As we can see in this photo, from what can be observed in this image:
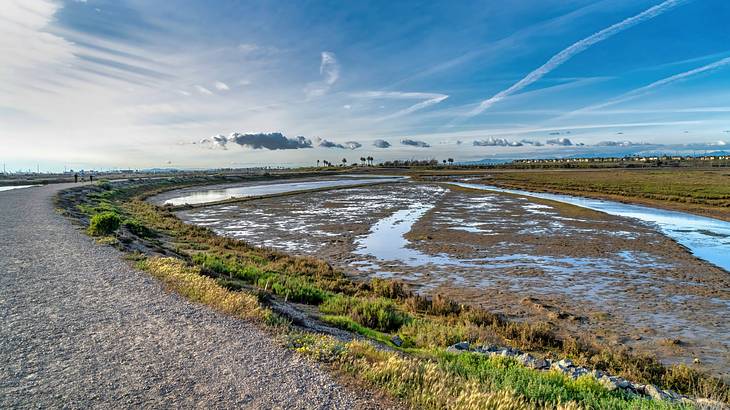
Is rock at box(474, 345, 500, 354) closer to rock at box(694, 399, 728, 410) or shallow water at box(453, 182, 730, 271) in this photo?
rock at box(694, 399, 728, 410)

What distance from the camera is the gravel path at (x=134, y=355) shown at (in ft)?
18.1

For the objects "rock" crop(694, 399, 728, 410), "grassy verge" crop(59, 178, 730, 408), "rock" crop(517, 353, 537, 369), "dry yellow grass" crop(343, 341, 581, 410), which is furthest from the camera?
"rock" crop(517, 353, 537, 369)

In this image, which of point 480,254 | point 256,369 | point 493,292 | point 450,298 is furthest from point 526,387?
point 480,254

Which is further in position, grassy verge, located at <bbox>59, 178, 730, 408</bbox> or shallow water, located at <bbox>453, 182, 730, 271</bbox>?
shallow water, located at <bbox>453, 182, 730, 271</bbox>

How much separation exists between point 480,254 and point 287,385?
18997 millimetres

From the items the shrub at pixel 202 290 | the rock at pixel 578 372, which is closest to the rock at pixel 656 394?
the rock at pixel 578 372

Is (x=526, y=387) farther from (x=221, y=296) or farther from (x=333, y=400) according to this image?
(x=221, y=296)

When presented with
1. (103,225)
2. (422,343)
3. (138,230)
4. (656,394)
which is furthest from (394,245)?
(656,394)

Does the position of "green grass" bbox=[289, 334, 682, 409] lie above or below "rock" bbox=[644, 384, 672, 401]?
above

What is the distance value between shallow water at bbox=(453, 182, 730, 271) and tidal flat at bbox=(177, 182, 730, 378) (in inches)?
43.0

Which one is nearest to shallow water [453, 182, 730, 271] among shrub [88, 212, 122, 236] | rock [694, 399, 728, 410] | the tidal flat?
the tidal flat

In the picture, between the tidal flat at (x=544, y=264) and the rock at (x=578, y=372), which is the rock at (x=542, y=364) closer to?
the rock at (x=578, y=372)

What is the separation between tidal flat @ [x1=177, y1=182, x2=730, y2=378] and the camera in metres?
12.7

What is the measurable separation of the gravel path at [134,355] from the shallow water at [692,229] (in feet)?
74.9
